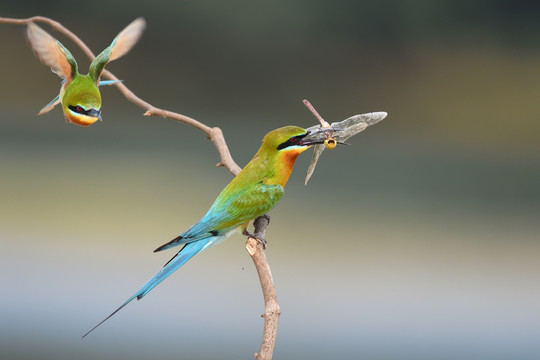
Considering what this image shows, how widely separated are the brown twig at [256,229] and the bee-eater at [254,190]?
0.07 m

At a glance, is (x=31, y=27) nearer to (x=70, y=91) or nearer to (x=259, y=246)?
(x=70, y=91)

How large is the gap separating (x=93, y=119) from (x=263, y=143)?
395 millimetres

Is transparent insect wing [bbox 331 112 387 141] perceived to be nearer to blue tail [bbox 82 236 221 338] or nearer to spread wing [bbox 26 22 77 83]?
blue tail [bbox 82 236 221 338]

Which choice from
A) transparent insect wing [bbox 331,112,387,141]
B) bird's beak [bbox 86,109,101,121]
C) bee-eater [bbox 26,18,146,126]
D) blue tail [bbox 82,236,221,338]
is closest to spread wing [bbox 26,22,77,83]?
bee-eater [bbox 26,18,146,126]

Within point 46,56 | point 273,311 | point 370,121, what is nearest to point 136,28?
point 46,56

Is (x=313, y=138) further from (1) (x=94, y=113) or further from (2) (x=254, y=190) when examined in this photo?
(1) (x=94, y=113)

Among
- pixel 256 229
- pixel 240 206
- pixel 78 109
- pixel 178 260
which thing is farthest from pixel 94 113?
pixel 256 229

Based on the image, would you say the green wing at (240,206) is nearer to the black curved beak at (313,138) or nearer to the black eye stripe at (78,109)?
the black curved beak at (313,138)

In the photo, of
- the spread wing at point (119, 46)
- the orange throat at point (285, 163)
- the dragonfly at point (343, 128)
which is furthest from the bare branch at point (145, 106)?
the dragonfly at point (343, 128)

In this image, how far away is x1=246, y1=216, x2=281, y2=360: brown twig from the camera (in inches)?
41.2

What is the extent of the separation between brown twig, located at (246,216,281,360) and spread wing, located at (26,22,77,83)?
0.47 metres

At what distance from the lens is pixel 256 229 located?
4.61ft

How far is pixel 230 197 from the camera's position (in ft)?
4.04

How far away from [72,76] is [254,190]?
405 millimetres
